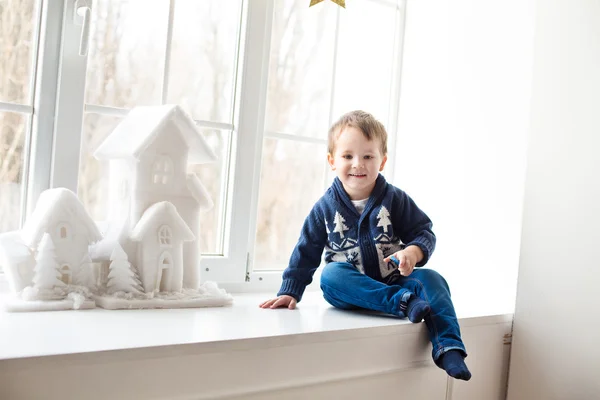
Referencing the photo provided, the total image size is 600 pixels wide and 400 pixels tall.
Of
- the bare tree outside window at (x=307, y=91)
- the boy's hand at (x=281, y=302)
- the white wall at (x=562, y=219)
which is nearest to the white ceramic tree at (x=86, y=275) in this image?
the boy's hand at (x=281, y=302)

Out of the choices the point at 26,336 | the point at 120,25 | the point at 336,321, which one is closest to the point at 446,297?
the point at 336,321

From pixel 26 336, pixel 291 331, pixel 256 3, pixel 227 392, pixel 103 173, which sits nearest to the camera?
pixel 26 336

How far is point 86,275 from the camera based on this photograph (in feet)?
4.73

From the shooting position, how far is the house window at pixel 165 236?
150cm

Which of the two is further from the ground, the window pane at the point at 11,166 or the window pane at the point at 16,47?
the window pane at the point at 16,47

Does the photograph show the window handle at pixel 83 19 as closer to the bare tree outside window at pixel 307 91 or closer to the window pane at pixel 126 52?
the window pane at pixel 126 52

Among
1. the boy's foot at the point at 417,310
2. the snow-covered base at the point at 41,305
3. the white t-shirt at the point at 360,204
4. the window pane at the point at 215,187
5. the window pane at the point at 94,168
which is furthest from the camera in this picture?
the window pane at the point at 215,187

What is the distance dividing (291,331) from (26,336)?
1.63 ft

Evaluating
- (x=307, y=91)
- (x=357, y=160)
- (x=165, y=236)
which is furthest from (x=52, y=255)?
(x=307, y=91)

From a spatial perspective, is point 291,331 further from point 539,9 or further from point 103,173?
point 539,9

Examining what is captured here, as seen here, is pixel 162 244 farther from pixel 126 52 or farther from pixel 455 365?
pixel 455 365

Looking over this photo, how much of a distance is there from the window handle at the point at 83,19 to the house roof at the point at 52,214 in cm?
37

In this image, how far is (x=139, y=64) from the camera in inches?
68.1

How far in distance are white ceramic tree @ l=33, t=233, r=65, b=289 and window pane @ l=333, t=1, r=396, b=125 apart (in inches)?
42.3
